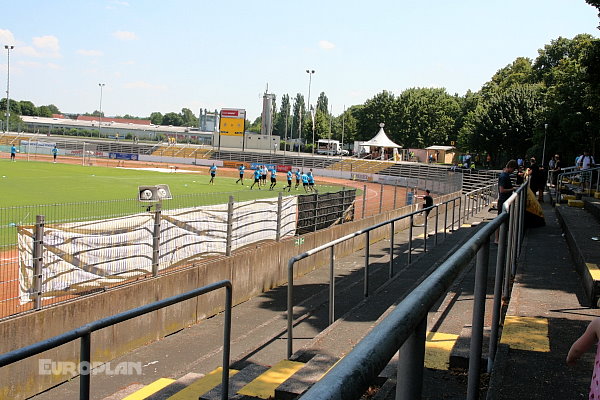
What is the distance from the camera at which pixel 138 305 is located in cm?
1036

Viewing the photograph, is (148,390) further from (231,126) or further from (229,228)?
(231,126)

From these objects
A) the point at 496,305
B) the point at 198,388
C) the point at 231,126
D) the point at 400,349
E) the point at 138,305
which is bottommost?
the point at 138,305

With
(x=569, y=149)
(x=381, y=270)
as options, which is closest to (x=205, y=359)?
(x=381, y=270)

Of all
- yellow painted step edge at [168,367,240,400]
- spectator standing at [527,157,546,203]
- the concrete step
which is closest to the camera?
yellow painted step edge at [168,367,240,400]

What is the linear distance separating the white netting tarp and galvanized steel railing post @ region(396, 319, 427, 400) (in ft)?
27.2

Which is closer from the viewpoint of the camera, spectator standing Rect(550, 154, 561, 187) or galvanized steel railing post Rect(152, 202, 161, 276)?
galvanized steel railing post Rect(152, 202, 161, 276)

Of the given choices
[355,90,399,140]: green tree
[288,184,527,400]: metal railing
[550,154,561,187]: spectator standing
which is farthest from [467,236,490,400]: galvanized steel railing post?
[355,90,399,140]: green tree

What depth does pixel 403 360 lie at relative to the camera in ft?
4.85

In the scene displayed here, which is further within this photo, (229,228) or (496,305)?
(229,228)

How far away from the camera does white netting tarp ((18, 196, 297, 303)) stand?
9117 mm

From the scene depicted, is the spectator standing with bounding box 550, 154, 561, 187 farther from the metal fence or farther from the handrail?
the handrail

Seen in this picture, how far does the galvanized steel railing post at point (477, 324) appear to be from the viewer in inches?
109

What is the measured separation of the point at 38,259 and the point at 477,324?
744 cm

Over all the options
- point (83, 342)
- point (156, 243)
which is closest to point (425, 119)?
point (156, 243)
